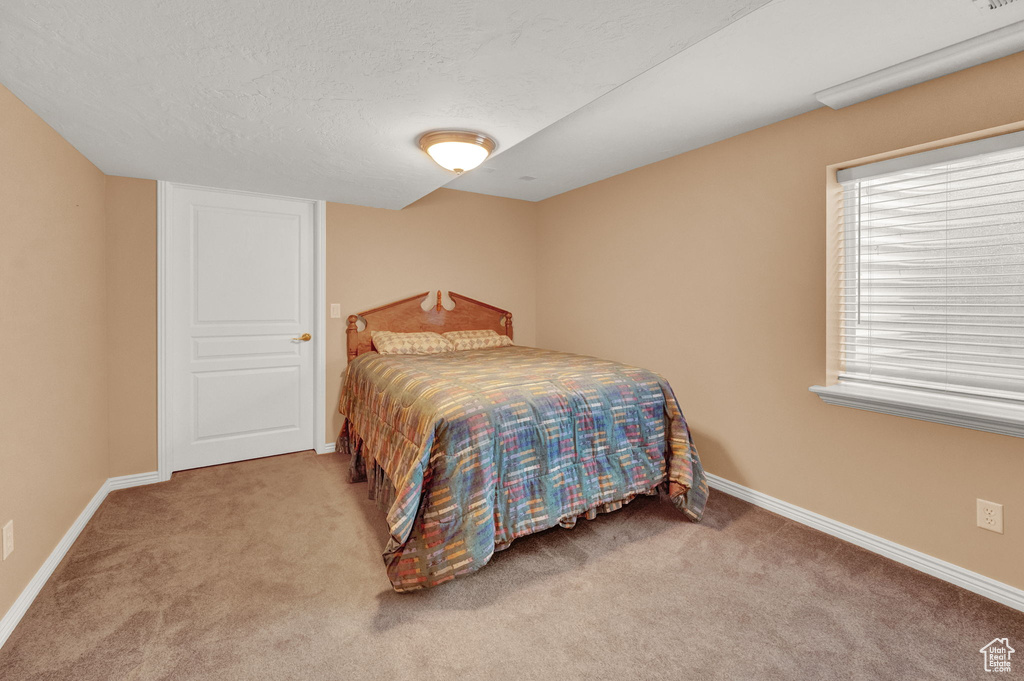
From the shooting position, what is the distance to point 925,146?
6.66ft

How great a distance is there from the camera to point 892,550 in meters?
2.22

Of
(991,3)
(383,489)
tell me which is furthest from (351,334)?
(991,3)

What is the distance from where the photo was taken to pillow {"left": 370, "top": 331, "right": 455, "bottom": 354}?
3700 mm

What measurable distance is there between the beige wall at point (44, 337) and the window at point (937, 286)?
11.6 feet

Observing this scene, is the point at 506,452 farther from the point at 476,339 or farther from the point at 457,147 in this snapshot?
the point at 476,339

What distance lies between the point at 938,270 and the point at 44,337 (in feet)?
13.1

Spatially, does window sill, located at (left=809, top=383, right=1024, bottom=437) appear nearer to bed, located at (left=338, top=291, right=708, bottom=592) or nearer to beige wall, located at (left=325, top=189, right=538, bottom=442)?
bed, located at (left=338, top=291, right=708, bottom=592)

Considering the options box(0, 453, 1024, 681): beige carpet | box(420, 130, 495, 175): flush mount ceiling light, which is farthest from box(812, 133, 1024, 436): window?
box(420, 130, 495, 175): flush mount ceiling light

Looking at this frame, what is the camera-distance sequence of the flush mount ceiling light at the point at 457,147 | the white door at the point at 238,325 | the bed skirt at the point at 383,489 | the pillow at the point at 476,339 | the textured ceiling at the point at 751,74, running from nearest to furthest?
the textured ceiling at the point at 751,74 < the flush mount ceiling light at the point at 457,147 < the bed skirt at the point at 383,489 < the white door at the point at 238,325 < the pillow at the point at 476,339

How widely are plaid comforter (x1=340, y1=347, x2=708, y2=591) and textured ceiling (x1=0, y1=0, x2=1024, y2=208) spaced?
127cm

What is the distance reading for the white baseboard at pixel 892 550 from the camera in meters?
1.91

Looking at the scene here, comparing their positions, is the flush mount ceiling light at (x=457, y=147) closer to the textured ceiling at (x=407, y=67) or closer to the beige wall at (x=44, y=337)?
the textured ceiling at (x=407, y=67)

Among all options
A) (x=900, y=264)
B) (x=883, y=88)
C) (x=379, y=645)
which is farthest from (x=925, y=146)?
(x=379, y=645)

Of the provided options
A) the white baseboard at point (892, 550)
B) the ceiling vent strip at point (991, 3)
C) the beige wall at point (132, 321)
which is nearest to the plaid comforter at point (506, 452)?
the white baseboard at point (892, 550)
